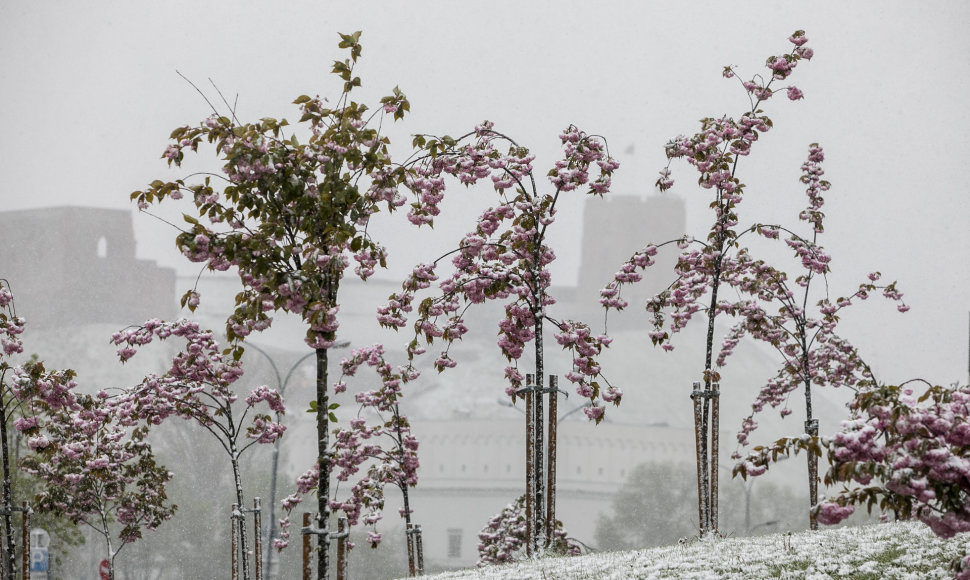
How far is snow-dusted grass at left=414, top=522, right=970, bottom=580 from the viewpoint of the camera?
10.7 metres

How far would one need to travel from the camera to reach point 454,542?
129m

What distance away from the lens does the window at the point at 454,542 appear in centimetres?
12488

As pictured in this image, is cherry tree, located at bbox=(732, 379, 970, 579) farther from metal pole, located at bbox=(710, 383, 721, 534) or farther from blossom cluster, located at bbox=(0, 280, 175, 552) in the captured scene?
blossom cluster, located at bbox=(0, 280, 175, 552)

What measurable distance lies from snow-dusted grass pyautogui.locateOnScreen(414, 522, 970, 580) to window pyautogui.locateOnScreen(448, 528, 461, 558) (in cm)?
11521

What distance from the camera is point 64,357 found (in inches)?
6176

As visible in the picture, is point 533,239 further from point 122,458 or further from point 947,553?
point 122,458

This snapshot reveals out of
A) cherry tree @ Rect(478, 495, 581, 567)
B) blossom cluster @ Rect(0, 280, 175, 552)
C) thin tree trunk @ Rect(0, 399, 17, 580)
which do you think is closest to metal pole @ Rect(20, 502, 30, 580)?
thin tree trunk @ Rect(0, 399, 17, 580)

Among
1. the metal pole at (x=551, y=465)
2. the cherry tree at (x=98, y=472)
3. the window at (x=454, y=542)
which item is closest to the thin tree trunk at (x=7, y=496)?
the cherry tree at (x=98, y=472)

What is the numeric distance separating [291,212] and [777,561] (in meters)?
6.57

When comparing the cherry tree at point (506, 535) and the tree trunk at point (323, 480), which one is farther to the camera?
the cherry tree at point (506, 535)

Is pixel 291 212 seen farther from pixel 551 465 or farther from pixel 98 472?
pixel 98 472

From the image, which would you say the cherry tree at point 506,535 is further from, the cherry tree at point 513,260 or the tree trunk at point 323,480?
the tree trunk at point 323,480

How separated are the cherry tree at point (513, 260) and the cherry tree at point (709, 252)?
3.09 ft

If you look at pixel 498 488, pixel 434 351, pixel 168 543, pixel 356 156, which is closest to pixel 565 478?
pixel 498 488
